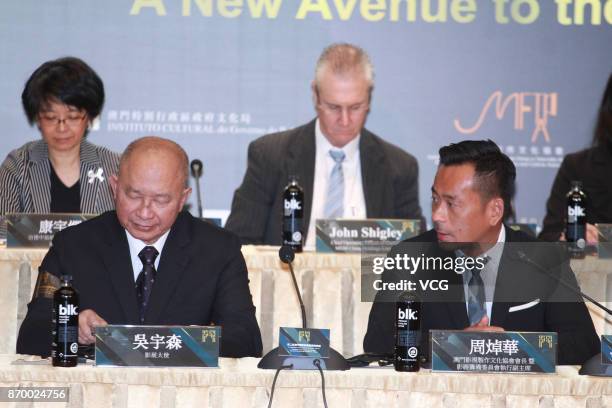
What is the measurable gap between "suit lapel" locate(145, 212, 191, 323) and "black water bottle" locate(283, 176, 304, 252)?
1.28 m

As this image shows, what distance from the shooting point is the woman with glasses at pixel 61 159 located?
5.48 metres

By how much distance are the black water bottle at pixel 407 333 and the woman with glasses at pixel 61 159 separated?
286 cm

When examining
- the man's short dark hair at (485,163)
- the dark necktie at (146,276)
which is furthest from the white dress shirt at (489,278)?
the dark necktie at (146,276)

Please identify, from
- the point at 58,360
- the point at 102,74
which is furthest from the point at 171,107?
the point at 58,360

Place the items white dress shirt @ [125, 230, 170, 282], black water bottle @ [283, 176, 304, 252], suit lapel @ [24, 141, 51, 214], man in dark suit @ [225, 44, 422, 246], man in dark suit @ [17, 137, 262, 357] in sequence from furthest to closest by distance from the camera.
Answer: man in dark suit @ [225, 44, 422, 246], suit lapel @ [24, 141, 51, 214], black water bottle @ [283, 176, 304, 252], white dress shirt @ [125, 230, 170, 282], man in dark suit @ [17, 137, 262, 357]

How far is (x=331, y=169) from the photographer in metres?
5.91

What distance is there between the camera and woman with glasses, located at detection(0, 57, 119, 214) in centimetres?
548

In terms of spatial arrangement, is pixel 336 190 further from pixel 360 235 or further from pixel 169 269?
pixel 169 269

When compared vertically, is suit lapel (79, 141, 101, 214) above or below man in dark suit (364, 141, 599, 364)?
above

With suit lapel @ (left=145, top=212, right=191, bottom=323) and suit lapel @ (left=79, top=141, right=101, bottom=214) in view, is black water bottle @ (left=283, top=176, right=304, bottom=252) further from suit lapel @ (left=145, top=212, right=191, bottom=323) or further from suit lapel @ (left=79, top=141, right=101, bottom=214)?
suit lapel @ (left=145, top=212, right=191, bottom=323)

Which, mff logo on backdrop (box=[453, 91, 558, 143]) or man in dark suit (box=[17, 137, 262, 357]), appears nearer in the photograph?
man in dark suit (box=[17, 137, 262, 357])

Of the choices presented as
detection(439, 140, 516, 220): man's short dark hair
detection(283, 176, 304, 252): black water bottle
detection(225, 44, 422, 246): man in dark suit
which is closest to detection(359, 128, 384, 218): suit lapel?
detection(225, 44, 422, 246): man in dark suit

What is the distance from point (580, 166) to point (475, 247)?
94.3 inches

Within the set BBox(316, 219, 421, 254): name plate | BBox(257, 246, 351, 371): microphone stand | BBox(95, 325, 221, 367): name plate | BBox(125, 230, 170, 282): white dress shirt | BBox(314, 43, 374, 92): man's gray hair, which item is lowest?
BBox(257, 246, 351, 371): microphone stand
